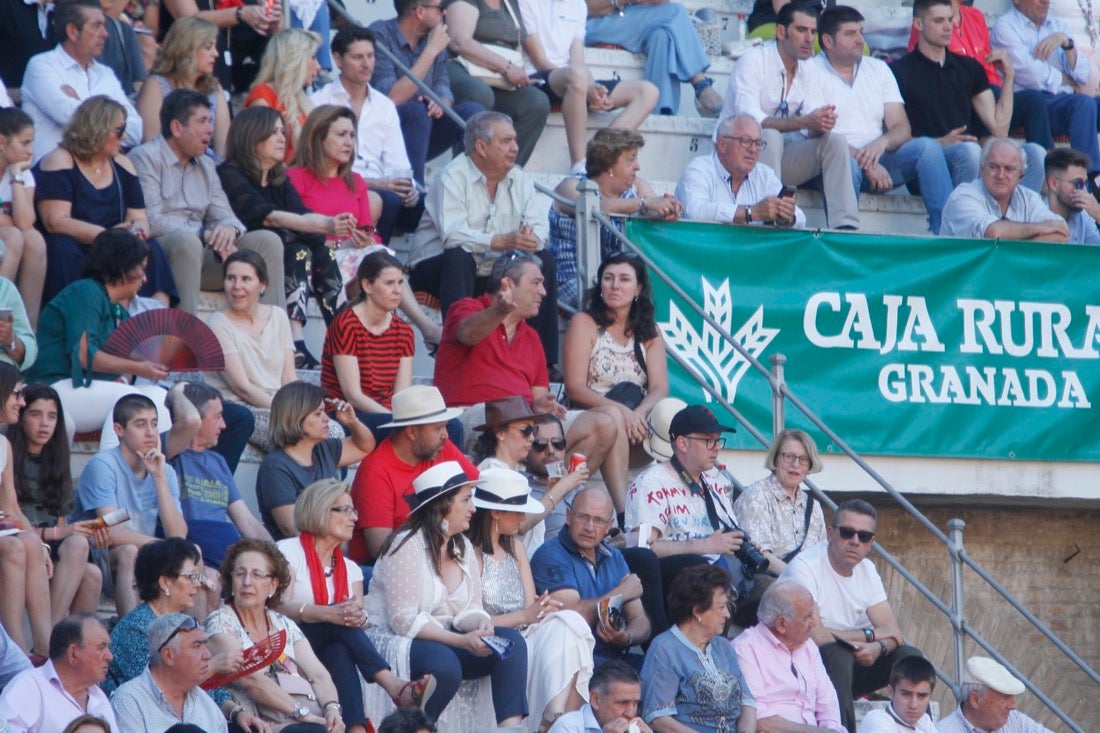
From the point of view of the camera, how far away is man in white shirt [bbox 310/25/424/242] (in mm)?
11680

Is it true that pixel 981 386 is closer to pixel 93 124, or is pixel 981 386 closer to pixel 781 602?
pixel 781 602

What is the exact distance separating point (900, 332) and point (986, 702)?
8.27ft

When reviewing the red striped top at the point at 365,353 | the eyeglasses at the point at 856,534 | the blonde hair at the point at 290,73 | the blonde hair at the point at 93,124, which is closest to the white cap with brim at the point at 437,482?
the red striped top at the point at 365,353

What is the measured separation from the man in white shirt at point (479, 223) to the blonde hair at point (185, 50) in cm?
136

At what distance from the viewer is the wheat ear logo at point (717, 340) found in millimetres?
11109

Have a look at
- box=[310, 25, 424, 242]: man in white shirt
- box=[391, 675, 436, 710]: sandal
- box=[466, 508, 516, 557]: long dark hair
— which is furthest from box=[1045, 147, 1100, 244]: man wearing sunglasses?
box=[391, 675, 436, 710]: sandal

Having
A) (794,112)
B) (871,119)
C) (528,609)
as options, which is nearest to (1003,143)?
(871,119)

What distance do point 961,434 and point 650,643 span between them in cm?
345

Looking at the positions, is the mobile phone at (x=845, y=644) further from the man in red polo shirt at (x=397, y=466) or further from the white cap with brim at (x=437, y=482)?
the white cap with brim at (x=437, y=482)

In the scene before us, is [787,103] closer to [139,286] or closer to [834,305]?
[834,305]

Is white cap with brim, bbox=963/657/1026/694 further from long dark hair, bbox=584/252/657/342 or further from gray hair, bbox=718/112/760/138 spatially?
gray hair, bbox=718/112/760/138

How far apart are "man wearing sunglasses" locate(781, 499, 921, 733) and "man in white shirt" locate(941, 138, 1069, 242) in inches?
119

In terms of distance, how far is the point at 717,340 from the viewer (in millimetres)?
11227

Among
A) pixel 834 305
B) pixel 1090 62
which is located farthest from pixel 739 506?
pixel 1090 62
